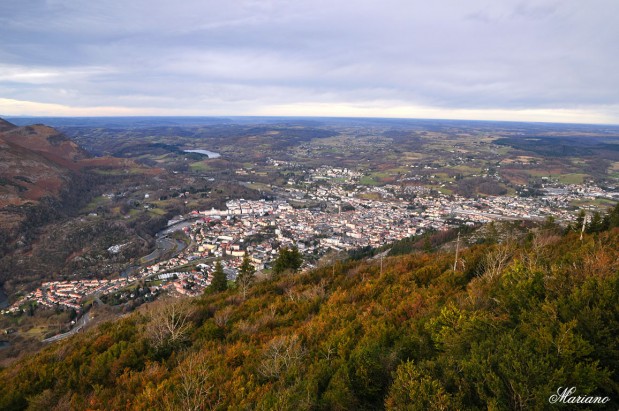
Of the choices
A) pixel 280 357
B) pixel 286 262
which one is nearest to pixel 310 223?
pixel 286 262

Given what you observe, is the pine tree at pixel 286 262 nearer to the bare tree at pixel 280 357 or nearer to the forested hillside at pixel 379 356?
the forested hillside at pixel 379 356

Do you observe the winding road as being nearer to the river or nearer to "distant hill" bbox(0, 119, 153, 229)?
the river

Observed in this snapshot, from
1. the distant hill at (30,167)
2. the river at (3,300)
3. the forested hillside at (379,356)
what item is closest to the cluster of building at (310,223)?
the river at (3,300)

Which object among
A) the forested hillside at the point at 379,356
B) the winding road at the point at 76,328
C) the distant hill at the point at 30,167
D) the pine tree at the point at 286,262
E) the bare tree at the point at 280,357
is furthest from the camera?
the distant hill at the point at 30,167

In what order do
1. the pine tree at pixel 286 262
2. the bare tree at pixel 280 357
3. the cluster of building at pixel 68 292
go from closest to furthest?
the bare tree at pixel 280 357 < the pine tree at pixel 286 262 < the cluster of building at pixel 68 292

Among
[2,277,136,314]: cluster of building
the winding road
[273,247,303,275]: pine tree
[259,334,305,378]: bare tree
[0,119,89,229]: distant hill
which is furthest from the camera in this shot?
[0,119,89,229]: distant hill

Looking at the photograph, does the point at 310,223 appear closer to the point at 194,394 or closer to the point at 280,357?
the point at 280,357

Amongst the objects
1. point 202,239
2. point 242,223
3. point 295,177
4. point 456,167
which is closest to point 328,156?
point 295,177

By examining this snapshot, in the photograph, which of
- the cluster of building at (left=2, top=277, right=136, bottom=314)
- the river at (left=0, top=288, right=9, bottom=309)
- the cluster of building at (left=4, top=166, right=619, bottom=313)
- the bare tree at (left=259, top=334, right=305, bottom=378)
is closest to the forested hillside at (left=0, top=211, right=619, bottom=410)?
the bare tree at (left=259, top=334, right=305, bottom=378)
